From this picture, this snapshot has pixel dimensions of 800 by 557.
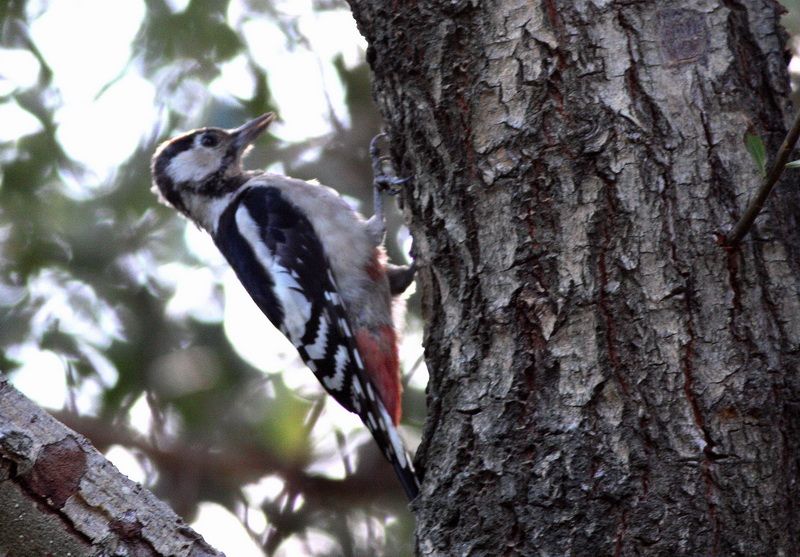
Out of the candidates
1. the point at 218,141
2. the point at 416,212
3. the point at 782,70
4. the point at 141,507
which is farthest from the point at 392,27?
the point at 218,141

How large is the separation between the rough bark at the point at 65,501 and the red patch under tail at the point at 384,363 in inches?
64.7

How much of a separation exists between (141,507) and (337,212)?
79.4 inches

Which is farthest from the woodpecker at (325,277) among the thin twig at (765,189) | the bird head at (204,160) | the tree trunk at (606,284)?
the thin twig at (765,189)

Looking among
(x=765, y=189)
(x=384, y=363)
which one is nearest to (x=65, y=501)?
(x=765, y=189)

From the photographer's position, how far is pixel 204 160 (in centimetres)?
393

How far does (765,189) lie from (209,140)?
2.70 metres

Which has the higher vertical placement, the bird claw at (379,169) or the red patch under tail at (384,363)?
the bird claw at (379,169)

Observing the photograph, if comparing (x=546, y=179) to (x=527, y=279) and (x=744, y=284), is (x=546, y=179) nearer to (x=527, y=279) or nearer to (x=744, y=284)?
(x=527, y=279)

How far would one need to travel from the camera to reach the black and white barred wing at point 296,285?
3334 millimetres

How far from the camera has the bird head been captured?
3889 mm

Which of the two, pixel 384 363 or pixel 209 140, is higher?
pixel 209 140

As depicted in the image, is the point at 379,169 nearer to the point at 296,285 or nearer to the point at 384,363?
the point at 296,285

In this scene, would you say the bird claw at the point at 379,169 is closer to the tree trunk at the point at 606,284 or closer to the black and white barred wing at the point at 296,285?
the black and white barred wing at the point at 296,285

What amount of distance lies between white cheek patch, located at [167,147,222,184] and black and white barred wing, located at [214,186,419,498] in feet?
1.22
